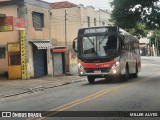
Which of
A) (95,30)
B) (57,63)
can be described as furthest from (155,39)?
(95,30)

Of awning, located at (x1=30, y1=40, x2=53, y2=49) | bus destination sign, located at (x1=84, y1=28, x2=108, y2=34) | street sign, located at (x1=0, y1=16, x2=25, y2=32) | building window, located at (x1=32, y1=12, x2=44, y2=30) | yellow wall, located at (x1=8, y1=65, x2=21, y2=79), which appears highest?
building window, located at (x1=32, y1=12, x2=44, y2=30)

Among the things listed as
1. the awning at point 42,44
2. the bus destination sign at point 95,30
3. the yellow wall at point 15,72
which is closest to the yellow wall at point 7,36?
the yellow wall at point 15,72

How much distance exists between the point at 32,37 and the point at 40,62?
2553mm

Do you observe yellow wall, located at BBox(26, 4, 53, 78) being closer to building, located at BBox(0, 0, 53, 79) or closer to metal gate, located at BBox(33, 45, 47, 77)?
building, located at BBox(0, 0, 53, 79)

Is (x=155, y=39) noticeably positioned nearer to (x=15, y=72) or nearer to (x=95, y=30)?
(x=15, y=72)

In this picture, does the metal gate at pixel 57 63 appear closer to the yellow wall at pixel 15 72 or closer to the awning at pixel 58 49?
the awning at pixel 58 49

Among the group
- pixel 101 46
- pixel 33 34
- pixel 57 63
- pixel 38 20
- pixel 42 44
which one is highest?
pixel 38 20

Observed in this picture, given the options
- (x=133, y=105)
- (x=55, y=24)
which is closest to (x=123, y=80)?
(x=133, y=105)

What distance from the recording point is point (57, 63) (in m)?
37.5

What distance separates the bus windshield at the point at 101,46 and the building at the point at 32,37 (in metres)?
8.44

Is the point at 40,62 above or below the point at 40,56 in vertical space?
below

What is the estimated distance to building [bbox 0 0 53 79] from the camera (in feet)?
105

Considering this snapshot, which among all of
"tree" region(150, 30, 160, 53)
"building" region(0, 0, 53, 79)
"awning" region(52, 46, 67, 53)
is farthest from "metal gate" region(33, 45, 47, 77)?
"tree" region(150, 30, 160, 53)

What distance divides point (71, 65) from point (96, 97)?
904 inches
